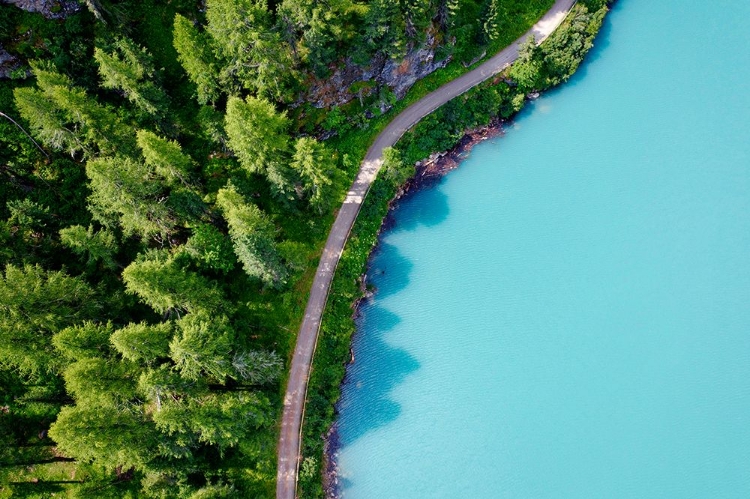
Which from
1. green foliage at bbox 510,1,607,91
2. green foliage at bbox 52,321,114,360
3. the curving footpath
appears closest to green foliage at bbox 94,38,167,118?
green foliage at bbox 52,321,114,360

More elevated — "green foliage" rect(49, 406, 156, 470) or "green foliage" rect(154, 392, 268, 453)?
"green foliage" rect(154, 392, 268, 453)

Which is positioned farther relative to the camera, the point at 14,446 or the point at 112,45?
the point at 112,45

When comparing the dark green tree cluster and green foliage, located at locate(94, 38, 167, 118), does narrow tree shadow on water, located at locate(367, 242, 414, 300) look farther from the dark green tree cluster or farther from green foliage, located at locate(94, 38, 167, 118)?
green foliage, located at locate(94, 38, 167, 118)

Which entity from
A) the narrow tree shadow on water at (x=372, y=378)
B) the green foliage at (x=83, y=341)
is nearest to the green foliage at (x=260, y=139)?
the narrow tree shadow on water at (x=372, y=378)

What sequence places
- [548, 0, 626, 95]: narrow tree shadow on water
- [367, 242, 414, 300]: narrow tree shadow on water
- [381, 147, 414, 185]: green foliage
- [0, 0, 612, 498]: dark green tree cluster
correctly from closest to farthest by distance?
[0, 0, 612, 498]: dark green tree cluster < [381, 147, 414, 185]: green foliage < [367, 242, 414, 300]: narrow tree shadow on water < [548, 0, 626, 95]: narrow tree shadow on water

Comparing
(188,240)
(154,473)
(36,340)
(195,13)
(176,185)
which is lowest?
(154,473)

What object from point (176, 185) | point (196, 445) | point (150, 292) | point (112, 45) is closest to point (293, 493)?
point (196, 445)

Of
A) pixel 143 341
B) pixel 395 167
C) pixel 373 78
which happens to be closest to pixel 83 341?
pixel 143 341

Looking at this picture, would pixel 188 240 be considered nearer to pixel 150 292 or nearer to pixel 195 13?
pixel 150 292
